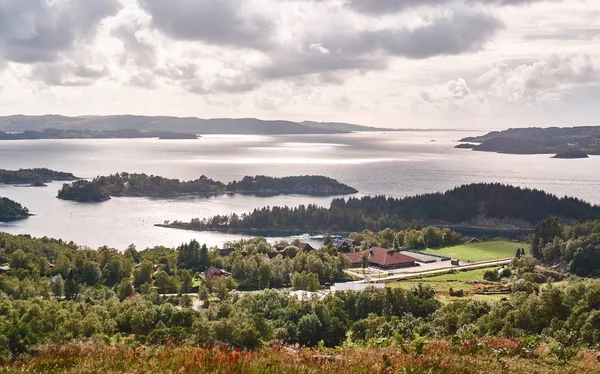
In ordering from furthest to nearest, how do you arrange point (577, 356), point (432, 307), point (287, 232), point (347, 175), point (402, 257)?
point (347, 175) → point (287, 232) → point (402, 257) → point (432, 307) → point (577, 356)

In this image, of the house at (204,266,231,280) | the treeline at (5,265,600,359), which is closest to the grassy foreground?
the treeline at (5,265,600,359)

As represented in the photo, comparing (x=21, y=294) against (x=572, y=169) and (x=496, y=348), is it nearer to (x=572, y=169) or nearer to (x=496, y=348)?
(x=496, y=348)

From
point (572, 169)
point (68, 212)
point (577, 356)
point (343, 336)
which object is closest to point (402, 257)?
point (343, 336)

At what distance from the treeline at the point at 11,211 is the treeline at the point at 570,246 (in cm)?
8046

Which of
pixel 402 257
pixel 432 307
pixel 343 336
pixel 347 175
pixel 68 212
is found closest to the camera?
pixel 343 336

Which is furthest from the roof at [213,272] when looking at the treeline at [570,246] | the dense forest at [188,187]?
the dense forest at [188,187]

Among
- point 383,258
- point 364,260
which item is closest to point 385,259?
point 383,258

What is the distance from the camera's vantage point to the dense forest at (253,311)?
532 inches

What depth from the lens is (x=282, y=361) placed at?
6.31 metres

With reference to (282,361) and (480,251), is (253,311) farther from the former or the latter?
(480,251)

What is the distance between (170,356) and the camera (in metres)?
6.37

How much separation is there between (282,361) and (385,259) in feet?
166

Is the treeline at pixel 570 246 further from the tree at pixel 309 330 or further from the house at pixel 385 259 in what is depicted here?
the tree at pixel 309 330

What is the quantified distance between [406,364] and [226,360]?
6.75 feet
